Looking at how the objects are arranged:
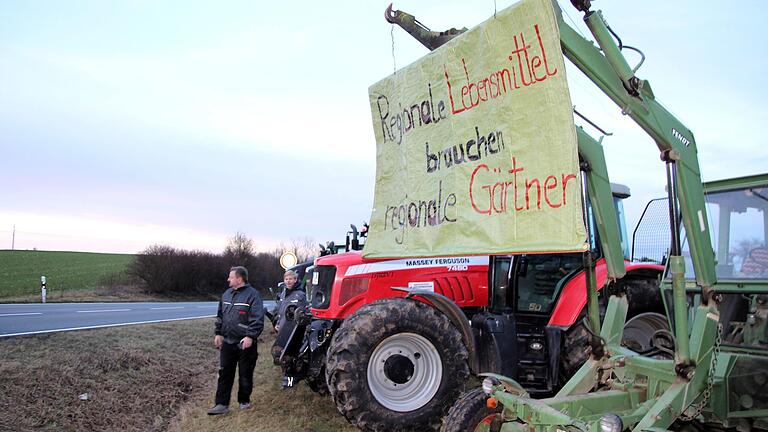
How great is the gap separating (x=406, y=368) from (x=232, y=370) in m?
2.34

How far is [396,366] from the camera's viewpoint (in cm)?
562

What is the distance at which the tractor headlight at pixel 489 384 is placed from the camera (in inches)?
152

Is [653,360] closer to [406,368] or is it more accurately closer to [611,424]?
[611,424]

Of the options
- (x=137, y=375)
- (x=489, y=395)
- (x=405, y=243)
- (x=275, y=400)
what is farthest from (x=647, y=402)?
(x=137, y=375)

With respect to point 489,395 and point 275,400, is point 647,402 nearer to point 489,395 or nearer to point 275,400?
point 489,395

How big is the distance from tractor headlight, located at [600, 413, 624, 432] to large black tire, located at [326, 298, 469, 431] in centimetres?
232

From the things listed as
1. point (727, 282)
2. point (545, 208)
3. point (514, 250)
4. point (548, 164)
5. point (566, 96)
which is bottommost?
point (727, 282)

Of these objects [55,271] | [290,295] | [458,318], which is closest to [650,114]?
[458,318]

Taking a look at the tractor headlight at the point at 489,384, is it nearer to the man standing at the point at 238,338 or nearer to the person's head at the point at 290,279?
the man standing at the point at 238,338

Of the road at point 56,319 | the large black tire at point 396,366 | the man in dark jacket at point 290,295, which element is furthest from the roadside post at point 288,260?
the large black tire at point 396,366

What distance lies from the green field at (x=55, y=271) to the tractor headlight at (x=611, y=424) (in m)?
23.0

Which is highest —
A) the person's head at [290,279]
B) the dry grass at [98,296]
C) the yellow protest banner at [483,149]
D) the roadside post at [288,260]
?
the yellow protest banner at [483,149]

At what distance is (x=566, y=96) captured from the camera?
366cm

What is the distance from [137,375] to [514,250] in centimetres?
636
